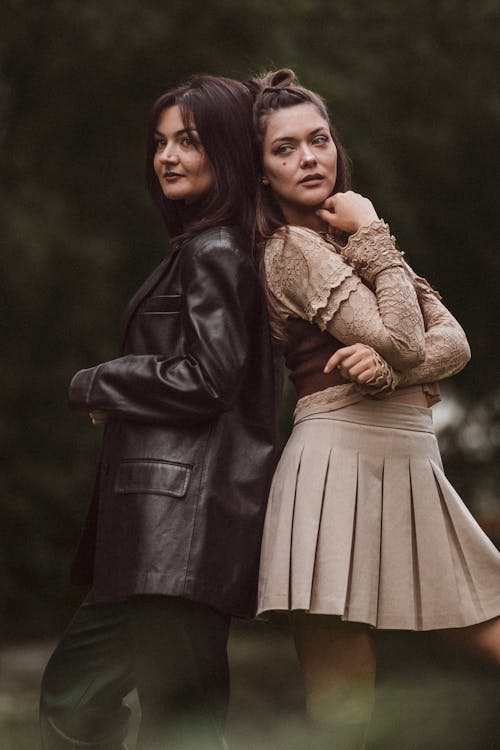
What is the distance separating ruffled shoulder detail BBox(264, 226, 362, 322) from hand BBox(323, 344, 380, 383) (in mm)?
126

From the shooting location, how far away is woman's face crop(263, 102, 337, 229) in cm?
276

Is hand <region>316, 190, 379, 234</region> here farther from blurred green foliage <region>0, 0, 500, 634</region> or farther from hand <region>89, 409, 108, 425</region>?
blurred green foliage <region>0, 0, 500, 634</region>

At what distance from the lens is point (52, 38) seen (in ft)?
21.6

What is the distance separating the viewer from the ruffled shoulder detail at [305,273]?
8.48 ft

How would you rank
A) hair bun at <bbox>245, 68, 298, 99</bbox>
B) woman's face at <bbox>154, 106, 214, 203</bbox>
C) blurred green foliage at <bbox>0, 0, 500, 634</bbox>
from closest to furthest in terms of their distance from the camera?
woman's face at <bbox>154, 106, 214, 203</bbox>
hair bun at <bbox>245, 68, 298, 99</bbox>
blurred green foliage at <bbox>0, 0, 500, 634</bbox>

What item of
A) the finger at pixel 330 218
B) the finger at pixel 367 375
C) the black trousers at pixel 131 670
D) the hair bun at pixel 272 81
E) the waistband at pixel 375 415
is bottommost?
the black trousers at pixel 131 670

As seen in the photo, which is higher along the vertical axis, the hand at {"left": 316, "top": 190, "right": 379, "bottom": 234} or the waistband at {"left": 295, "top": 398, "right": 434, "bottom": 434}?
the hand at {"left": 316, "top": 190, "right": 379, "bottom": 234}

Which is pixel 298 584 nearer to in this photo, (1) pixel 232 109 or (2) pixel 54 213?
(1) pixel 232 109

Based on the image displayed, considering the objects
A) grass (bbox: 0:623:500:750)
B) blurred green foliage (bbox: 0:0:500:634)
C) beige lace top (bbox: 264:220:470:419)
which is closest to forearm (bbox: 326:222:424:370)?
beige lace top (bbox: 264:220:470:419)

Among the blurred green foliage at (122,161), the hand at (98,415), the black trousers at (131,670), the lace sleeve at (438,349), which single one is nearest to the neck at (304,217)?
the lace sleeve at (438,349)

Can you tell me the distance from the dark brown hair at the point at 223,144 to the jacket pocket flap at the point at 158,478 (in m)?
0.54

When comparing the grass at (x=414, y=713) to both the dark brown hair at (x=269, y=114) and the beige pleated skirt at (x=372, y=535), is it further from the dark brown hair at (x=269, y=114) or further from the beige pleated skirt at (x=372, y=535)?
the dark brown hair at (x=269, y=114)

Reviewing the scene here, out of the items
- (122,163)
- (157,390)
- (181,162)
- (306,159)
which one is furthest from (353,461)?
(122,163)

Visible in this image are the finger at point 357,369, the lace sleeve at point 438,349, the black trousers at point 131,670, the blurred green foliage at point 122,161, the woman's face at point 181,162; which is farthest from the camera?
the blurred green foliage at point 122,161
